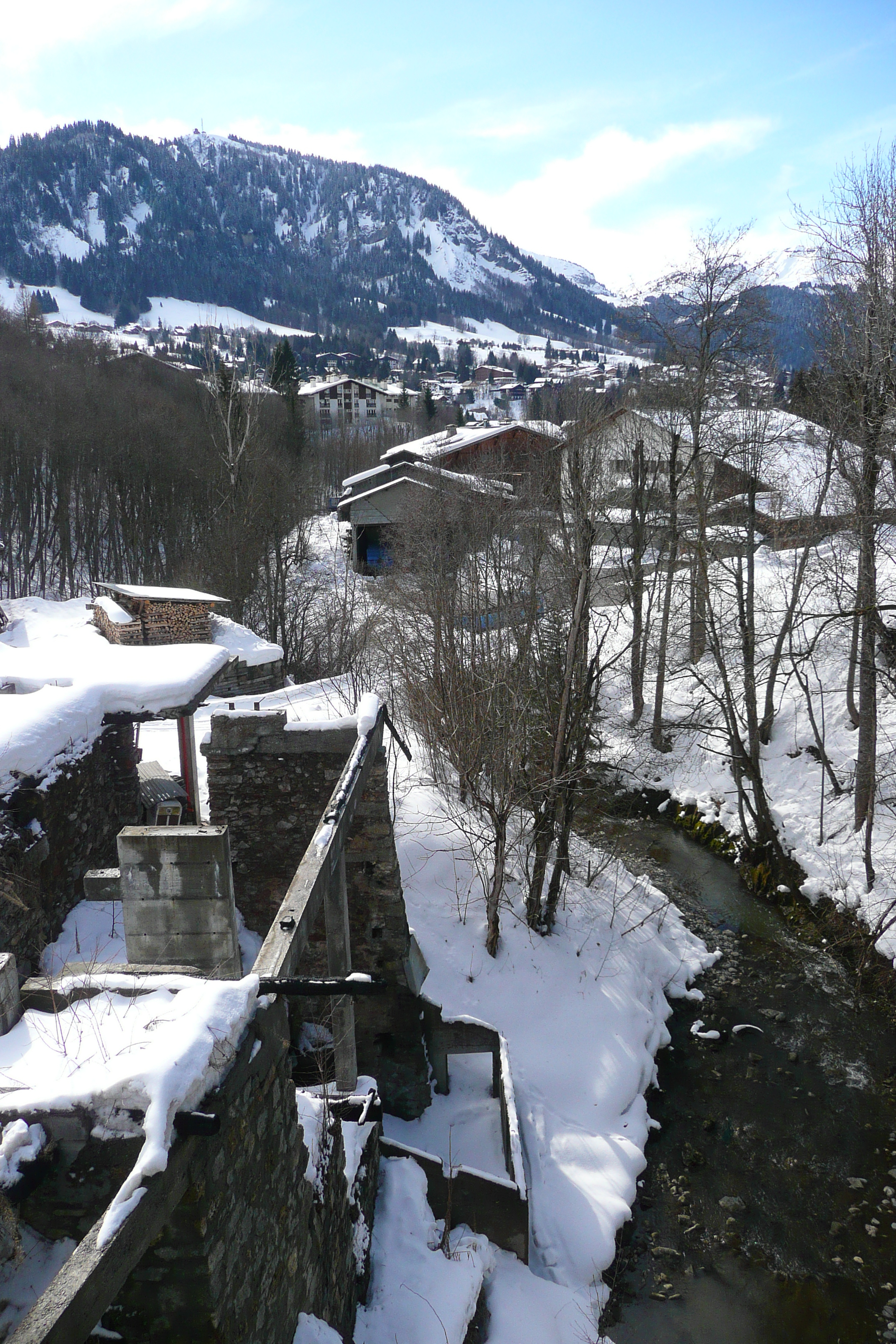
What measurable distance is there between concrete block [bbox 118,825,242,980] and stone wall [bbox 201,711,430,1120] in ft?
8.51

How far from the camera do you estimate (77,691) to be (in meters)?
9.09

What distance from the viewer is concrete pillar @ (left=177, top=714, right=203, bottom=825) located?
1118cm

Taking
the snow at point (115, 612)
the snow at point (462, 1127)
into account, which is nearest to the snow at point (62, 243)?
the snow at point (115, 612)

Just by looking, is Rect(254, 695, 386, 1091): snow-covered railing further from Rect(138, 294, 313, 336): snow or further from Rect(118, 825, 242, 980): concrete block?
Rect(138, 294, 313, 336): snow

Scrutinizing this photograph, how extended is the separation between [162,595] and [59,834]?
518 inches

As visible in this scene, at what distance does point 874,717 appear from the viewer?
1353 centimetres

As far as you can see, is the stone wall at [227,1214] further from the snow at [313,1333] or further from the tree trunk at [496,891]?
the tree trunk at [496,891]

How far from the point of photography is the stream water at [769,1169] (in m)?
7.50

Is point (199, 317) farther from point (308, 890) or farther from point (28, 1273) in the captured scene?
point (28, 1273)

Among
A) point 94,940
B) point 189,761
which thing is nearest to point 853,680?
point 189,761

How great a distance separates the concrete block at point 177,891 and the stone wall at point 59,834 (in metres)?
1.36

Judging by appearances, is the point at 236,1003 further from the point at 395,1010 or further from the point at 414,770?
the point at 414,770

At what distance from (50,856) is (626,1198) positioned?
6.86 m

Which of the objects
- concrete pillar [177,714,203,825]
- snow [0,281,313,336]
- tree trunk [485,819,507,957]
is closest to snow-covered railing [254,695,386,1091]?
tree trunk [485,819,507,957]
